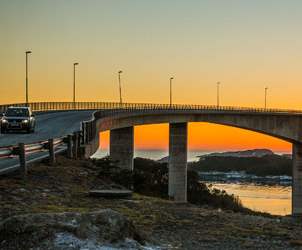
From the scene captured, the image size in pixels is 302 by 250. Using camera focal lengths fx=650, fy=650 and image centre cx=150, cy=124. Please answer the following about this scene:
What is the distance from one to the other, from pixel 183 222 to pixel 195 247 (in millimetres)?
2384

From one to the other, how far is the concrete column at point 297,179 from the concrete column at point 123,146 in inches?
1605

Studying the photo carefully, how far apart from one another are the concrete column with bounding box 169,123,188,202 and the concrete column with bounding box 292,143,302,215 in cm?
2695

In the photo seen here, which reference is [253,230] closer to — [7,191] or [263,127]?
[7,191]

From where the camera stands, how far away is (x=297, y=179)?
11300 centimetres

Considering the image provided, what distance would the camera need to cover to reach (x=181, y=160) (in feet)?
290

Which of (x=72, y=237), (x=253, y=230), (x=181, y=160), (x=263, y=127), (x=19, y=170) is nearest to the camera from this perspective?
(x=72, y=237)

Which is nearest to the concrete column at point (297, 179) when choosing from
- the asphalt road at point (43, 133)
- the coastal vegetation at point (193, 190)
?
the coastal vegetation at point (193, 190)

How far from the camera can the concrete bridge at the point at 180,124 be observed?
242ft

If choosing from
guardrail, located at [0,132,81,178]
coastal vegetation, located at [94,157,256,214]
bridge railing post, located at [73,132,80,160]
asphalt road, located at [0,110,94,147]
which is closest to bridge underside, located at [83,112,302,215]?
coastal vegetation, located at [94,157,256,214]

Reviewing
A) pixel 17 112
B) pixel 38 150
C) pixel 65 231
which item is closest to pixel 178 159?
pixel 17 112

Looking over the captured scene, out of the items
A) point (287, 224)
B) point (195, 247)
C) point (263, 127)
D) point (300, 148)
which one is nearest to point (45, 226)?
point (195, 247)

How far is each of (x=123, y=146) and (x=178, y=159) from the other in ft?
46.2

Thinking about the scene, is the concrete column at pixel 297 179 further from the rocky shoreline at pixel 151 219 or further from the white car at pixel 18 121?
the rocky shoreline at pixel 151 219

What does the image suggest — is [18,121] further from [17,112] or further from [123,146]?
[123,146]
